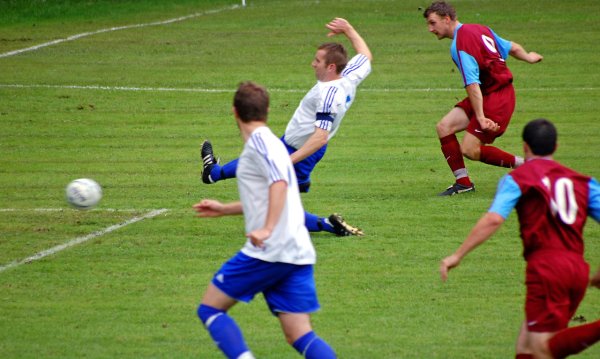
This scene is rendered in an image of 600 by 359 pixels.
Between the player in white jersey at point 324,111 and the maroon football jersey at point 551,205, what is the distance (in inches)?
168

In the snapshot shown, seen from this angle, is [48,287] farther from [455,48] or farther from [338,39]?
[338,39]

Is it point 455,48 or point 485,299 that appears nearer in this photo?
point 485,299

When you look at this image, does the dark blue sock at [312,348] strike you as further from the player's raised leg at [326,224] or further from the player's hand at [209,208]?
the player's raised leg at [326,224]

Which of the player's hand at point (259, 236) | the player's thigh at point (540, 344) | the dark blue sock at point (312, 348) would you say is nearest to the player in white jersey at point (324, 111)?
the dark blue sock at point (312, 348)

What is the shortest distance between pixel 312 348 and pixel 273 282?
50 centimetres

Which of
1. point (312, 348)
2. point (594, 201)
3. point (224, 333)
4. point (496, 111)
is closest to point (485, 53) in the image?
point (496, 111)

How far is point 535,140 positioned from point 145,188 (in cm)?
823

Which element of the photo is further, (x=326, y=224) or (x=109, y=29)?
(x=109, y=29)

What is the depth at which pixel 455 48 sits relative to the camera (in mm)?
13281

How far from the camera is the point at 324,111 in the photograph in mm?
11070

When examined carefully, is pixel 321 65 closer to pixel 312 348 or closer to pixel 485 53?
pixel 485 53

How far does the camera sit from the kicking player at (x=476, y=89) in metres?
13.1

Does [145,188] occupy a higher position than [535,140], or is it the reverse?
[535,140]

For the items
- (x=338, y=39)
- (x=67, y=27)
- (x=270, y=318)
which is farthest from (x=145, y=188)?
(x=67, y=27)
